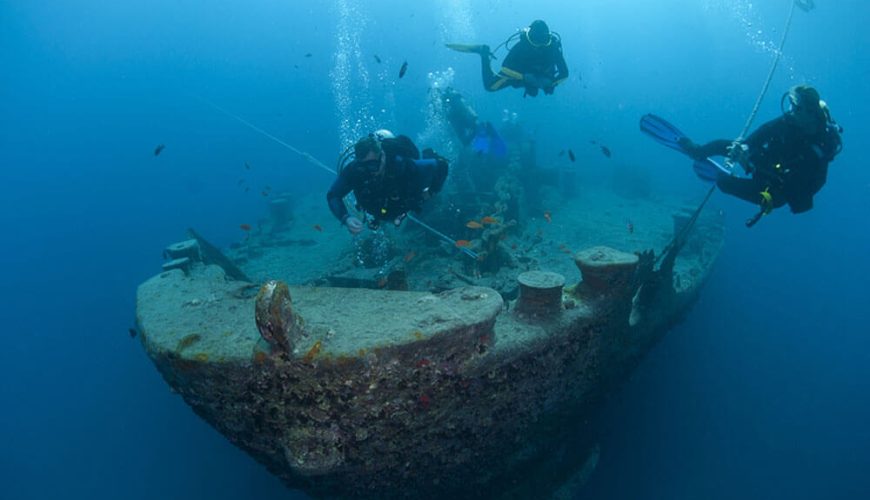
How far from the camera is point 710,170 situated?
18.2ft

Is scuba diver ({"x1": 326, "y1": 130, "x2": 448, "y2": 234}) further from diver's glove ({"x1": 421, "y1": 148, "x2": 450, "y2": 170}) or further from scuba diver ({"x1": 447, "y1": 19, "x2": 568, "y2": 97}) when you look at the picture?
scuba diver ({"x1": 447, "y1": 19, "x2": 568, "y2": 97})

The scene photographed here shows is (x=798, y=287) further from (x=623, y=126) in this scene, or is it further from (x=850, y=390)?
(x=623, y=126)

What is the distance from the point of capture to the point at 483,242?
706cm

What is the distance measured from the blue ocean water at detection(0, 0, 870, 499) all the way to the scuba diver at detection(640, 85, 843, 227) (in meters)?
3.92

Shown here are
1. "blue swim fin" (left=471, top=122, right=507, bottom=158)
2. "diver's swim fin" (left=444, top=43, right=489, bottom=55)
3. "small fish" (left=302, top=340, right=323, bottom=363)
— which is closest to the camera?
"small fish" (left=302, top=340, right=323, bottom=363)

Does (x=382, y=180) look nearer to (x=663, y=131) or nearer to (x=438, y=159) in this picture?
(x=438, y=159)

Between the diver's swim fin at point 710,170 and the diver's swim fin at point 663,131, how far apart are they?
52 cm

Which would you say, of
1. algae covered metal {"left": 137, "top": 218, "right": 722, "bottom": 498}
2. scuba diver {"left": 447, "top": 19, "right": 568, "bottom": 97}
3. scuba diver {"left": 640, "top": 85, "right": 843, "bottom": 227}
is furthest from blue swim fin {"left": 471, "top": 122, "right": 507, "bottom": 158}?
algae covered metal {"left": 137, "top": 218, "right": 722, "bottom": 498}

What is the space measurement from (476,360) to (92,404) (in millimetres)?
14936

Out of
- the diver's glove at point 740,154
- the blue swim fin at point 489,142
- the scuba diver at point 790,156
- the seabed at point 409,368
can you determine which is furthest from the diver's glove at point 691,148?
the blue swim fin at point 489,142

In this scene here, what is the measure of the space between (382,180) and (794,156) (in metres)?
5.06

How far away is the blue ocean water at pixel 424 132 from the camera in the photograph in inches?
333

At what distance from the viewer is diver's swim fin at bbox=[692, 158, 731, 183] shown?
5395mm

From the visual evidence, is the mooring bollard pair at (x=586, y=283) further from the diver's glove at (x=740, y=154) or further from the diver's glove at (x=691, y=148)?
the diver's glove at (x=691, y=148)
